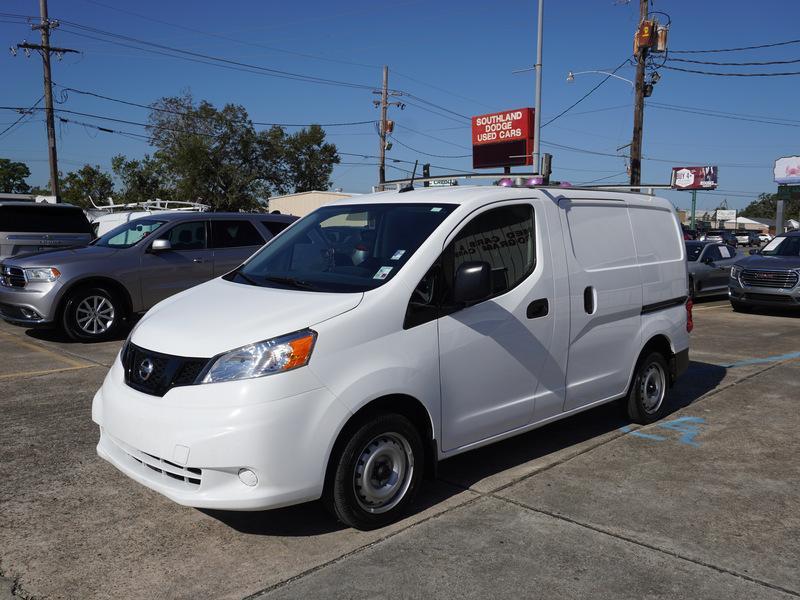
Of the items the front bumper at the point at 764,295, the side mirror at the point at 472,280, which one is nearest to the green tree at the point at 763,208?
the front bumper at the point at 764,295

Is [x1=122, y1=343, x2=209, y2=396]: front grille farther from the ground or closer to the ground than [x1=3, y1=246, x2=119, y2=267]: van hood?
closer to the ground

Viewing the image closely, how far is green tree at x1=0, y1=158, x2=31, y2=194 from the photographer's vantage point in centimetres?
9368

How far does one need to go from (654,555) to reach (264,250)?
3.13 metres

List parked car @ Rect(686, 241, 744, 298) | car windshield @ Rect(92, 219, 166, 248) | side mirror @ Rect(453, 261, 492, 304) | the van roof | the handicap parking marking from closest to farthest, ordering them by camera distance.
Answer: side mirror @ Rect(453, 261, 492, 304) < the van roof < the handicap parking marking < car windshield @ Rect(92, 219, 166, 248) < parked car @ Rect(686, 241, 744, 298)

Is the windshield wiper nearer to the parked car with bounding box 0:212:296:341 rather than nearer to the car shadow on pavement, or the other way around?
the car shadow on pavement

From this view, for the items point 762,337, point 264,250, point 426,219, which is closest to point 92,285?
point 264,250

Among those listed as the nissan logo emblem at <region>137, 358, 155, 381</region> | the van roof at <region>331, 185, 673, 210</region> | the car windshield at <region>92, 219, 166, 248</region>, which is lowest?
the nissan logo emblem at <region>137, 358, 155, 381</region>

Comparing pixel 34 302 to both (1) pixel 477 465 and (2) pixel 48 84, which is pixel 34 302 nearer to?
(1) pixel 477 465

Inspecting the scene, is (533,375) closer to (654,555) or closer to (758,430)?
(654,555)

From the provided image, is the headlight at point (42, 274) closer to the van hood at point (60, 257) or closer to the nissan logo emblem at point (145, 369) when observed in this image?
the van hood at point (60, 257)

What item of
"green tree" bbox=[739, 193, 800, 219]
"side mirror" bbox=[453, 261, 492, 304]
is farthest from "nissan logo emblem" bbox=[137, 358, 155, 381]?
"green tree" bbox=[739, 193, 800, 219]

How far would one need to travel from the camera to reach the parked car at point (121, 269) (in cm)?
924

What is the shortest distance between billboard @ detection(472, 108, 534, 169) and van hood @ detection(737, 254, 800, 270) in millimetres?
18157

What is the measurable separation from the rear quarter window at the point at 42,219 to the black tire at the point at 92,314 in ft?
9.90
